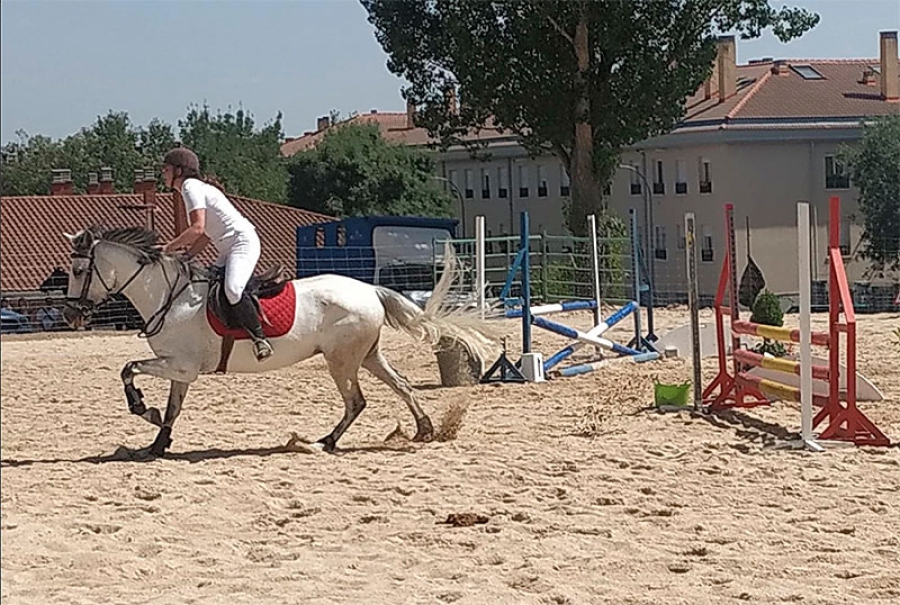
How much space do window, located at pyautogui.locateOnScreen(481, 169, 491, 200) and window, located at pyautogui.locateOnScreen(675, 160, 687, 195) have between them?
35.2 ft

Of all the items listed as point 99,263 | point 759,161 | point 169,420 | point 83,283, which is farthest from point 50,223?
point 759,161

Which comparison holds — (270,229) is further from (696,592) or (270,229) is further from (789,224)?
(696,592)

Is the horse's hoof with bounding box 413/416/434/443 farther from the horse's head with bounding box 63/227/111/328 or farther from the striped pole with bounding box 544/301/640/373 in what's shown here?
the striped pole with bounding box 544/301/640/373

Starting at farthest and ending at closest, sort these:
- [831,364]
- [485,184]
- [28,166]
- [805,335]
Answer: [485,184] < [831,364] < [805,335] < [28,166]

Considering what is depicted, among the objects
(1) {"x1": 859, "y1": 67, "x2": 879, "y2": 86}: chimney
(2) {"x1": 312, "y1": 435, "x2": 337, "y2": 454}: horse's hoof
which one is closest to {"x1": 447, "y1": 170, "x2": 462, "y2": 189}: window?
(1) {"x1": 859, "y1": 67, "x2": 879, "y2": 86}: chimney

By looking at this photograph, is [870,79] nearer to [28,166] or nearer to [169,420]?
[169,420]

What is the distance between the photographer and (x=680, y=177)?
4519 cm

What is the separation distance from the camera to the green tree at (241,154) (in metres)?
29.7

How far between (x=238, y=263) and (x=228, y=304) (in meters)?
0.28

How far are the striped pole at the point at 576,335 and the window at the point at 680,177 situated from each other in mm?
30513

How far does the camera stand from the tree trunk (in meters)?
30.3

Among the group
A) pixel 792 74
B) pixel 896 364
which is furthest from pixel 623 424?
pixel 792 74

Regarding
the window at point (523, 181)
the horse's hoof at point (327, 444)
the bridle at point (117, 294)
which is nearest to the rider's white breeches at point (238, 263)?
the bridle at point (117, 294)

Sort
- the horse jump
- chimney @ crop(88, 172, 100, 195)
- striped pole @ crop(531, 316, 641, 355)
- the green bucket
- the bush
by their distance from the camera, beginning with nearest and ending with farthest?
chimney @ crop(88, 172, 100, 195) < the horse jump < the green bucket < the bush < striped pole @ crop(531, 316, 641, 355)
